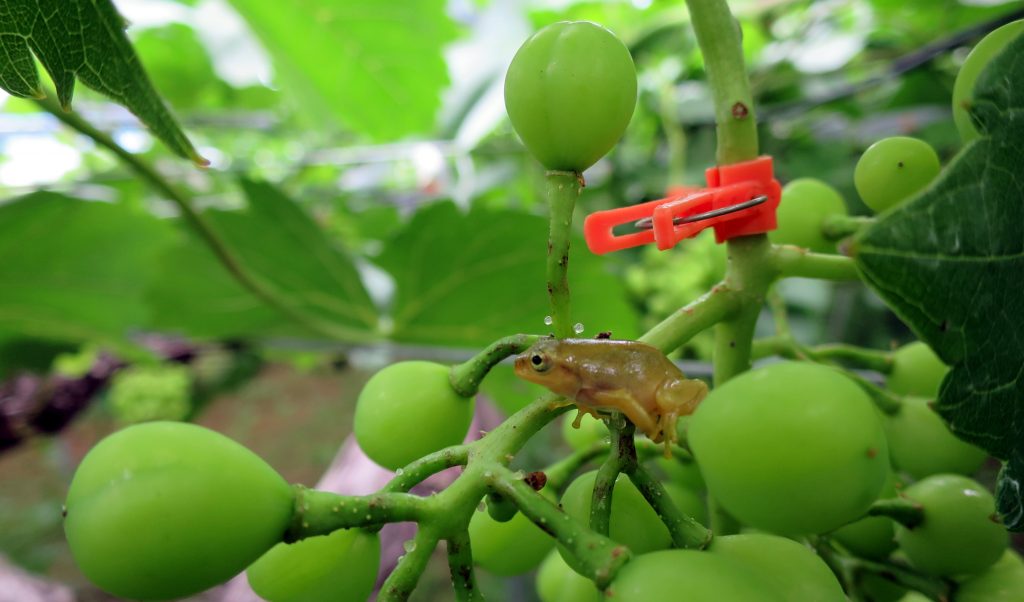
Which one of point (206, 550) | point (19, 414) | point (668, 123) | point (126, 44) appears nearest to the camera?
point (206, 550)

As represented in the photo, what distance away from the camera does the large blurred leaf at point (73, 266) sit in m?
1.13

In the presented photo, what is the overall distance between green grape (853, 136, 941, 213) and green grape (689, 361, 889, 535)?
180mm

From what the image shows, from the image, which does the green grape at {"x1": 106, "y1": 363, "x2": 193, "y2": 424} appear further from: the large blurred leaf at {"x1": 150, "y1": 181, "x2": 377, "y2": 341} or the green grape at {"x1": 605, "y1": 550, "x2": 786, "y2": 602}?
the green grape at {"x1": 605, "y1": 550, "x2": 786, "y2": 602}

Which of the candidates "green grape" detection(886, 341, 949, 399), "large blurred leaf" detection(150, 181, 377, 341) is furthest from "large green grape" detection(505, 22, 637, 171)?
"large blurred leaf" detection(150, 181, 377, 341)

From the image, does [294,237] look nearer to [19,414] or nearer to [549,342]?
[549,342]

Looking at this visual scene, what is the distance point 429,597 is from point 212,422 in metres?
2.07

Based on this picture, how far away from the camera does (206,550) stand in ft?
1.02

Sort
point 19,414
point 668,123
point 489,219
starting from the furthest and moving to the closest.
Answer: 1. point 668,123
2. point 19,414
3. point 489,219

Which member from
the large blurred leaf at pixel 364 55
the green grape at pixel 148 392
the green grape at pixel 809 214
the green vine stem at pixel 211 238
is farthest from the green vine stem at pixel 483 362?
the green grape at pixel 148 392

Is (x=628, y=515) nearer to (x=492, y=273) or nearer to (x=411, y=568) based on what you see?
(x=411, y=568)

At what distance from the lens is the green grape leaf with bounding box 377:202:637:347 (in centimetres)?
102

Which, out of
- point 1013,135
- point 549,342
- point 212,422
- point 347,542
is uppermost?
point 1013,135

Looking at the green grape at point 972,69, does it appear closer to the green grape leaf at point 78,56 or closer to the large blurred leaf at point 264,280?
the green grape leaf at point 78,56

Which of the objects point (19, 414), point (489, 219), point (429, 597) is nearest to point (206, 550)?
point (489, 219)
